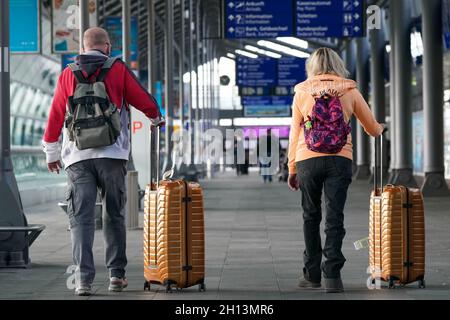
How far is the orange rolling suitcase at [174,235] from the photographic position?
7.49 metres

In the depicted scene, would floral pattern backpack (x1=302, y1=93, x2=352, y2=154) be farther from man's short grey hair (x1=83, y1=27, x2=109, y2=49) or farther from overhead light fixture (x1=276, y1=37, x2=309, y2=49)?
overhead light fixture (x1=276, y1=37, x2=309, y2=49)

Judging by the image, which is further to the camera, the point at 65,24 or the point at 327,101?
the point at 65,24

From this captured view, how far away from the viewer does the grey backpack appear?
7414mm

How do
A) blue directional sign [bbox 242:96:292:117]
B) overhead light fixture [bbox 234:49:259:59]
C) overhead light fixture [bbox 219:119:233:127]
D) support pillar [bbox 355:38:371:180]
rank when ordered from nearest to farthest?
support pillar [bbox 355:38:371:180] < blue directional sign [bbox 242:96:292:117] < overhead light fixture [bbox 234:49:259:59] < overhead light fixture [bbox 219:119:233:127]

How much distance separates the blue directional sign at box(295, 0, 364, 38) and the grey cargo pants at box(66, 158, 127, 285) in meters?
18.3

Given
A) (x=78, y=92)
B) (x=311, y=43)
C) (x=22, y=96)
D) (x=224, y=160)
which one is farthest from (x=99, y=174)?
(x=224, y=160)

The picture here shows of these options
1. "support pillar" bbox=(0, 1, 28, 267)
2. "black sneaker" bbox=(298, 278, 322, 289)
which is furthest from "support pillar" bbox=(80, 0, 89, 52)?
"black sneaker" bbox=(298, 278, 322, 289)

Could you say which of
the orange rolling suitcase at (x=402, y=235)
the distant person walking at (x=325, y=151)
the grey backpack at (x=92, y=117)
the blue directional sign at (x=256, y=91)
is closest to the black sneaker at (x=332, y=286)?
the distant person walking at (x=325, y=151)

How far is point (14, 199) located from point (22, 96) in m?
22.6

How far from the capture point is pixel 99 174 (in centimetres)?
757

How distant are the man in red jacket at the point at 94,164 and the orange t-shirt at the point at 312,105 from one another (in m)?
0.99

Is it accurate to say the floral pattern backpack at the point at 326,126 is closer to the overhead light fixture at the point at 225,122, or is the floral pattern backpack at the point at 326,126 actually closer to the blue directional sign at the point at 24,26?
the blue directional sign at the point at 24,26

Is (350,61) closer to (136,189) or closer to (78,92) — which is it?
(136,189)
